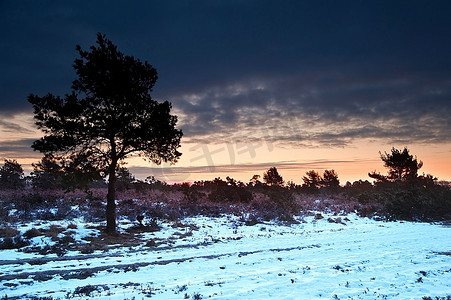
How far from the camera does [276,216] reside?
82.3ft

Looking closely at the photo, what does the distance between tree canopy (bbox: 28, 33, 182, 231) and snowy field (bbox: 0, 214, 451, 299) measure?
4.19 m

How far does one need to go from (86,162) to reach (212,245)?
28.8 ft

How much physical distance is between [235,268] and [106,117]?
11.9 meters

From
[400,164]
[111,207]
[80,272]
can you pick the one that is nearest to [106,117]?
[111,207]

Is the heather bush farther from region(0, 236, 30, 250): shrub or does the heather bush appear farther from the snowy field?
the snowy field

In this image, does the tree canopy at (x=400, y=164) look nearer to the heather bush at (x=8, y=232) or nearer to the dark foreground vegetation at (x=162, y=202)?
the dark foreground vegetation at (x=162, y=202)

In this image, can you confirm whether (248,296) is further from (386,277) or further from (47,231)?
(47,231)

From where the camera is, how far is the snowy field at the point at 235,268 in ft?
24.8

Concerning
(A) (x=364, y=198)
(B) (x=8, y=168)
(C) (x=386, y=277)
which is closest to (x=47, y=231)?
(C) (x=386, y=277)

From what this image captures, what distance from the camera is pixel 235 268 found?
10.4 meters

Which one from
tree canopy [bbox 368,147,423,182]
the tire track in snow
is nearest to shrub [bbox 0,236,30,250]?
the tire track in snow

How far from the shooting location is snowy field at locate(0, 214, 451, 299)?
7551 millimetres

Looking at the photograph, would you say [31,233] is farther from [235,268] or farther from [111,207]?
[235,268]

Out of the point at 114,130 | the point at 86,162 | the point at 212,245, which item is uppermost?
the point at 114,130
